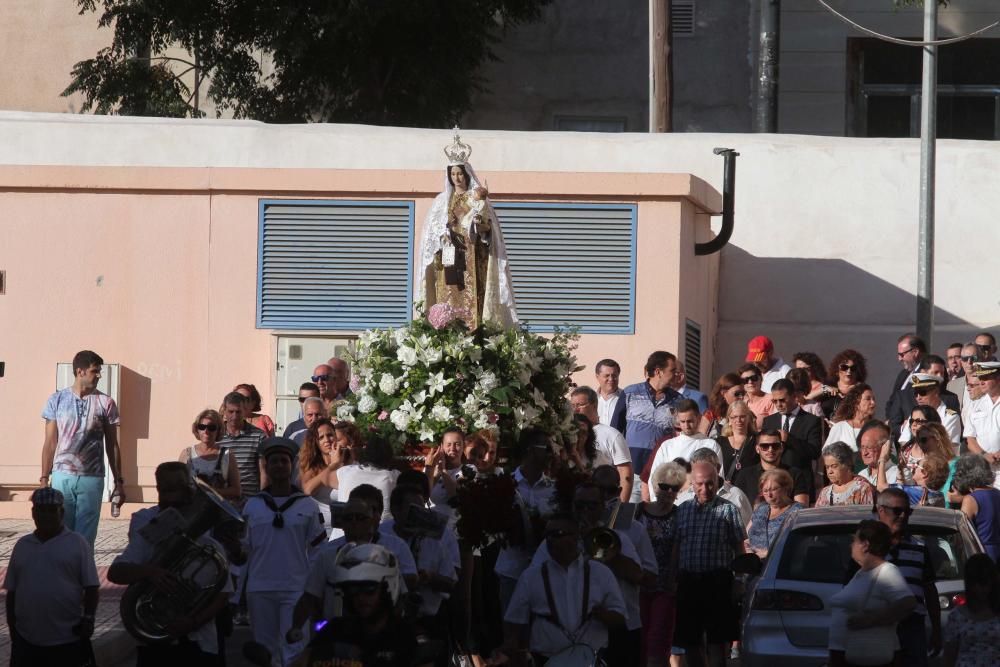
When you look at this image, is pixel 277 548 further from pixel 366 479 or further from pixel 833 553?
pixel 833 553

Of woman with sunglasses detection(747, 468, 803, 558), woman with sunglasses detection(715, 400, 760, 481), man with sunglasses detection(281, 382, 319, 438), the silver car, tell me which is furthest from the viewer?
man with sunglasses detection(281, 382, 319, 438)

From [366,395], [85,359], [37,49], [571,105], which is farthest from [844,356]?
[37,49]

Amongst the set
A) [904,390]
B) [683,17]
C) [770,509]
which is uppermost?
[683,17]

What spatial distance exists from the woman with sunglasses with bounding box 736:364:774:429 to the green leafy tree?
13.0 meters

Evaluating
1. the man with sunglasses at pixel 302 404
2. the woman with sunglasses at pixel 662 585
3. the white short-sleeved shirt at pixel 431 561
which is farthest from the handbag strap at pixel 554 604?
the man with sunglasses at pixel 302 404

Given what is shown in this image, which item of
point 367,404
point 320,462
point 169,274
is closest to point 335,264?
point 169,274

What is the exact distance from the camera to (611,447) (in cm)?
1405

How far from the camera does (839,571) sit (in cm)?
1126

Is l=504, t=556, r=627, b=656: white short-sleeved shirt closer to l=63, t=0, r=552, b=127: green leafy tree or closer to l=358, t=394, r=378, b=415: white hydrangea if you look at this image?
l=358, t=394, r=378, b=415: white hydrangea

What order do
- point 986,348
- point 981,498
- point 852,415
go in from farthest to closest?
point 986,348
point 852,415
point 981,498

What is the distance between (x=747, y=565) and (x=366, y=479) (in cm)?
245

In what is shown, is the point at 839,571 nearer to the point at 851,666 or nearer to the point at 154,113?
the point at 851,666

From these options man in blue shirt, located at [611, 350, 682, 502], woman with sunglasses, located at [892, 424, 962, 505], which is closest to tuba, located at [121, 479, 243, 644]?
woman with sunglasses, located at [892, 424, 962, 505]

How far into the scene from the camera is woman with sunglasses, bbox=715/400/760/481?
47.3ft
